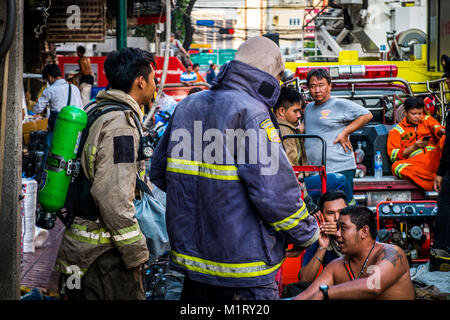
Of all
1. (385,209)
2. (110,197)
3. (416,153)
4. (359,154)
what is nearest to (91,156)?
(110,197)

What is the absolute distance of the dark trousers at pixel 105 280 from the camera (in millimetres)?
3422

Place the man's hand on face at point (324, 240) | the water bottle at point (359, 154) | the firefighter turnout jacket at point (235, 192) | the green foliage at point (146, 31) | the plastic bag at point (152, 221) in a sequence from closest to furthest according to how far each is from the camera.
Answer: the firefighter turnout jacket at point (235, 192) → the plastic bag at point (152, 221) → the man's hand on face at point (324, 240) → the water bottle at point (359, 154) → the green foliage at point (146, 31)

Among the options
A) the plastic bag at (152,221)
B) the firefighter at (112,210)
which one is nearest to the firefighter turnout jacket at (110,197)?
the firefighter at (112,210)

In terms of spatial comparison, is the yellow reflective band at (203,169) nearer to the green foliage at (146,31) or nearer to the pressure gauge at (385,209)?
the pressure gauge at (385,209)

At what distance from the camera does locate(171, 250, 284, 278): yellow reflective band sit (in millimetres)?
2818

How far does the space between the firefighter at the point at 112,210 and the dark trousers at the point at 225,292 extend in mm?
486

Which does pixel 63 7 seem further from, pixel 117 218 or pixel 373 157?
pixel 117 218

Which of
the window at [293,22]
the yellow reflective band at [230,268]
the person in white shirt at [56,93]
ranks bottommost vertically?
the yellow reflective band at [230,268]

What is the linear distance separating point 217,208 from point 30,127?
924 centimetres

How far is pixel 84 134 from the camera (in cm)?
344

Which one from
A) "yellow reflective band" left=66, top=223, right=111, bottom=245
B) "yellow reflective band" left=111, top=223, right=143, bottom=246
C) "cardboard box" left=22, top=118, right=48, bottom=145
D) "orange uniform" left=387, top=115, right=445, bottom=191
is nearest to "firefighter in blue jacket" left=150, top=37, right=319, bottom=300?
"yellow reflective band" left=111, top=223, right=143, bottom=246

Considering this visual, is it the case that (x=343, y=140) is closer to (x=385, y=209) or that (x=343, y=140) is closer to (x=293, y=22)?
(x=385, y=209)

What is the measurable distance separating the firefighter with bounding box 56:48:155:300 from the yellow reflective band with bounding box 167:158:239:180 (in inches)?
14.1

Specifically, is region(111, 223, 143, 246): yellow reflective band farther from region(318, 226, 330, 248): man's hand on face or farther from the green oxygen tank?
region(318, 226, 330, 248): man's hand on face
